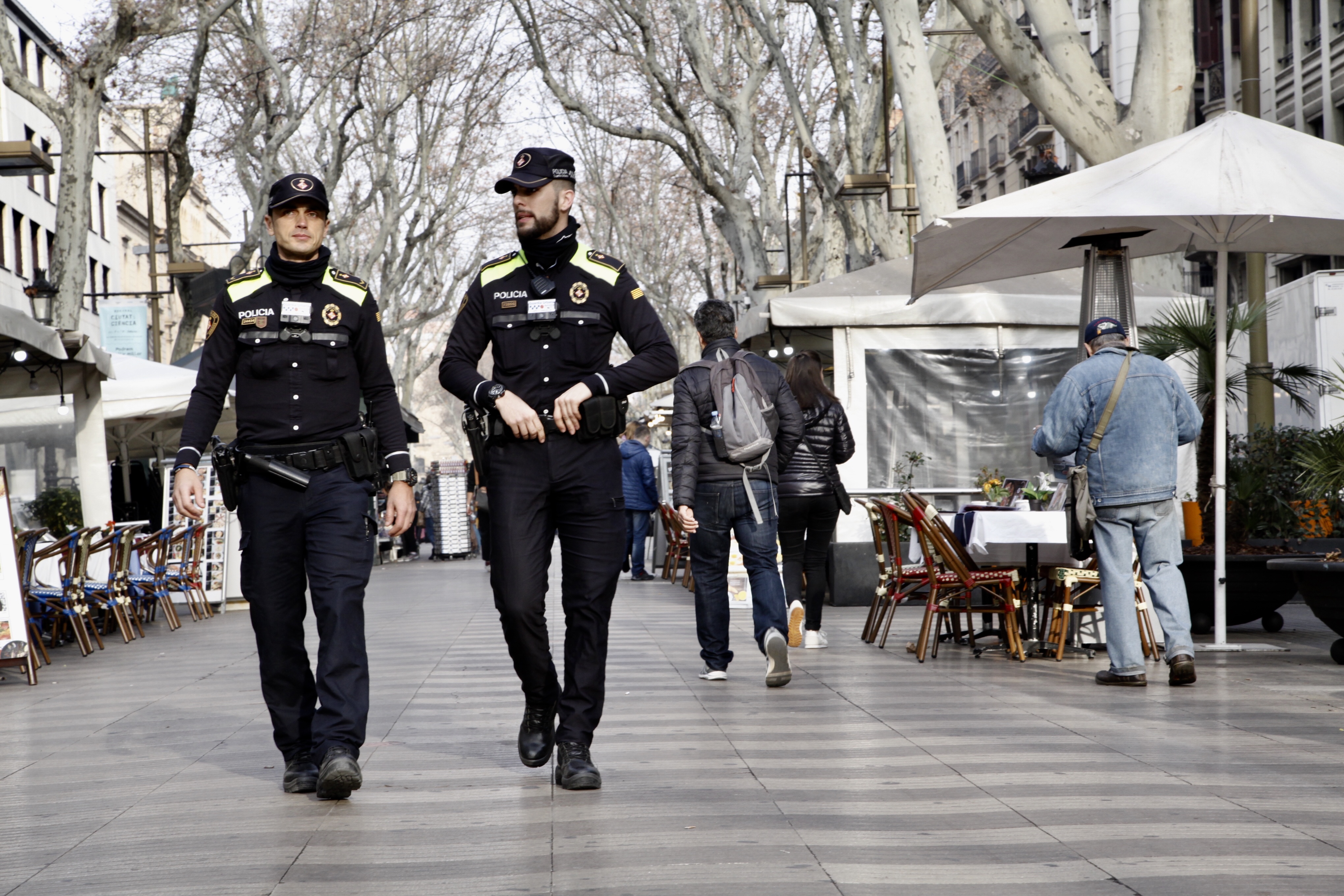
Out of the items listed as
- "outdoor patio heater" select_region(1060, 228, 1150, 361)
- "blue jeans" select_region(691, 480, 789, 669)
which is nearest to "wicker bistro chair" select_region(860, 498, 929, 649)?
"outdoor patio heater" select_region(1060, 228, 1150, 361)

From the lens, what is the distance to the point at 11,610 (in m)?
9.73

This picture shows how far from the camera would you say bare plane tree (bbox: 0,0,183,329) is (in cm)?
1795

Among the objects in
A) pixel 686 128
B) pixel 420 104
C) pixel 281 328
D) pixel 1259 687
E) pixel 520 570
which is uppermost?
pixel 420 104

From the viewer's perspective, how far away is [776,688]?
841 centimetres

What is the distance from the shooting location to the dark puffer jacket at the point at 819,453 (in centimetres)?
1025

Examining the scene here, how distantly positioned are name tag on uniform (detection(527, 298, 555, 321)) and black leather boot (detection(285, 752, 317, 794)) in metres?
1.67

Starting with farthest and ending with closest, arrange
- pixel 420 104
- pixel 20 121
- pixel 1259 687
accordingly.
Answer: pixel 20 121 → pixel 420 104 → pixel 1259 687

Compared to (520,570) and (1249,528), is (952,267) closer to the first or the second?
(1249,528)

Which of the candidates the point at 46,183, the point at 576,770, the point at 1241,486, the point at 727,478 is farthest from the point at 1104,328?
the point at 46,183

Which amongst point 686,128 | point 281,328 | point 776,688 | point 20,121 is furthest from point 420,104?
point 281,328

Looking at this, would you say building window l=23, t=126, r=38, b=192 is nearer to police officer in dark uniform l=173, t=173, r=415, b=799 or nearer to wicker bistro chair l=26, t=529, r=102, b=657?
wicker bistro chair l=26, t=529, r=102, b=657

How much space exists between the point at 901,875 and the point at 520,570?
5.71 ft

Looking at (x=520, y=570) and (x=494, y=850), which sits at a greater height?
(x=520, y=570)

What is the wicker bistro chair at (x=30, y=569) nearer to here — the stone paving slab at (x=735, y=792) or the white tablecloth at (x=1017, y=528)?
the stone paving slab at (x=735, y=792)
